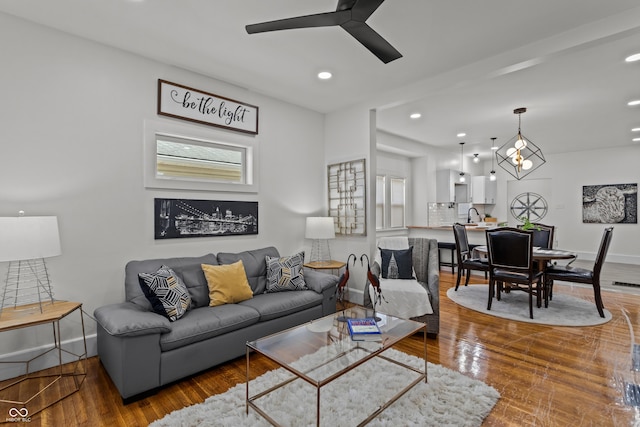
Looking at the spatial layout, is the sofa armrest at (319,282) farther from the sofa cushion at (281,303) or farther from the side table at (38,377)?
the side table at (38,377)

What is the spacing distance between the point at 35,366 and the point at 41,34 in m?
2.76

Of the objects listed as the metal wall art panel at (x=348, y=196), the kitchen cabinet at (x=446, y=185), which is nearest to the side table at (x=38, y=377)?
the metal wall art panel at (x=348, y=196)

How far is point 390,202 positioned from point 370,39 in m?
5.13

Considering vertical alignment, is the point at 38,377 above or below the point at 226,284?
below

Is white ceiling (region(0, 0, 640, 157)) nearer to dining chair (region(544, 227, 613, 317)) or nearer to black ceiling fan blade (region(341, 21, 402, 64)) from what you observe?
black ceiling fan blade (region(341, 21, 402, 64))

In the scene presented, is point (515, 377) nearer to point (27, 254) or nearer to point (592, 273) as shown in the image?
point (592, 273)

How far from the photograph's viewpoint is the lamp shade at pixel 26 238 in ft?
6.89

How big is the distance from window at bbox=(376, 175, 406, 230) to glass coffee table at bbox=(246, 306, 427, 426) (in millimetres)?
4414

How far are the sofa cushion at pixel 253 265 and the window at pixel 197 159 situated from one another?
2.67 feet

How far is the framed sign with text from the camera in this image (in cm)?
327

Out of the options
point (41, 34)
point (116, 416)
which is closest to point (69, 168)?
point (41, 34)

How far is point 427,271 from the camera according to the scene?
3.71m

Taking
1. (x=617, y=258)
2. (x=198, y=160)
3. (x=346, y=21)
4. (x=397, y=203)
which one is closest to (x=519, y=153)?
(x=397, y=203)

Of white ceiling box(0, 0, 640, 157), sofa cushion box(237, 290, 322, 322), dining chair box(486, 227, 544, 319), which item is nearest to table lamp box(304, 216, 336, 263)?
sofa cushion box(237, 290, 322, 322)
